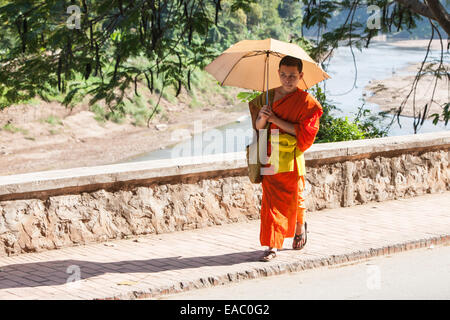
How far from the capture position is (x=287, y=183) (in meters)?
6.55

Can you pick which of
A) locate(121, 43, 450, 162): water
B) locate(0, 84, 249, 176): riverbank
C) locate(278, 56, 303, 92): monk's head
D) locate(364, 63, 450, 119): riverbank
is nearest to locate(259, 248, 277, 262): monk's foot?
locate(278, 56, 303, 92): monk's head

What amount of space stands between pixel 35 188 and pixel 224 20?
4232cm

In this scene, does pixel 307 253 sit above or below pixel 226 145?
above

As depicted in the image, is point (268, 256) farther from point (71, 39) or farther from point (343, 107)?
point (343, 107)

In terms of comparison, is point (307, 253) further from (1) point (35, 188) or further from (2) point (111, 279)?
(1) point (35, 188)

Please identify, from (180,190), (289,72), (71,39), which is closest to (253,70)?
(289,72)

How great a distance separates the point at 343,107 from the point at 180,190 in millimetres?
26348

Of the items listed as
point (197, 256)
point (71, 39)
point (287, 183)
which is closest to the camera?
point (287, 183)

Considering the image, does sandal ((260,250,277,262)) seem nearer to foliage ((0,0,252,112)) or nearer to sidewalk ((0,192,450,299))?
sidewalk ((0,192,450,299))

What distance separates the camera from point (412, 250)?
723cm

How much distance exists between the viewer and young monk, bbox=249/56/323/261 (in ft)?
21.1

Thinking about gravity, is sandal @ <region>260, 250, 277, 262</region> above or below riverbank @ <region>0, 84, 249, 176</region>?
above

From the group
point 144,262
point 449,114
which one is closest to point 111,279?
point 144,262

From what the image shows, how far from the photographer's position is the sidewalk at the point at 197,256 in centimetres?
586
